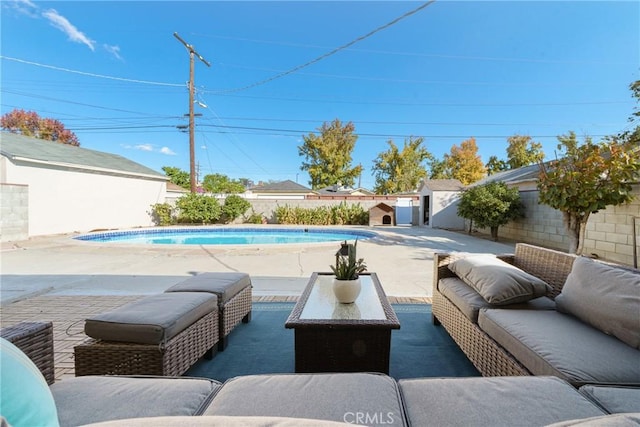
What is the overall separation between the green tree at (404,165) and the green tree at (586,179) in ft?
69.3

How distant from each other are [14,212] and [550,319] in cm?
1311

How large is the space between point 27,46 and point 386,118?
19.9m

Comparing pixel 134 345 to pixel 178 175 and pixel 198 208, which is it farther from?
pixel 178 175

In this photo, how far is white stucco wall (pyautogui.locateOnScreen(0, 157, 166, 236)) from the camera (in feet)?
33.0

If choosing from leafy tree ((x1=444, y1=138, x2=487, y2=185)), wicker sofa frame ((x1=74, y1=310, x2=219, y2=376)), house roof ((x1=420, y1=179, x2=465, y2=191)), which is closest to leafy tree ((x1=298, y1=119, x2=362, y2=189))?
leafy tree ((x1=444, y1=138, x2=487, y2=185))

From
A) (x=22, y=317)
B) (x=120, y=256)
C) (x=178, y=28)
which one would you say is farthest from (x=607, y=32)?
(x=178, y=28)

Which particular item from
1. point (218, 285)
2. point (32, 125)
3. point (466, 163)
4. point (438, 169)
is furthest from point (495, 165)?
point (32, 125)

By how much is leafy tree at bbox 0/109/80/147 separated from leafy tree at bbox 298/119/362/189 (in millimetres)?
19520

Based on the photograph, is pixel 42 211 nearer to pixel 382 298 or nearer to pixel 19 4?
pixel 19 4

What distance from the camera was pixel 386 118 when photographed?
74.0 ft

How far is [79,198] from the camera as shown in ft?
38.1

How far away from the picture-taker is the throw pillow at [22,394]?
769mm

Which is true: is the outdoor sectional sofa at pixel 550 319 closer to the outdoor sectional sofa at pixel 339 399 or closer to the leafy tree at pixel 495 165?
the outdoor sectional sofa at pixel 339 399

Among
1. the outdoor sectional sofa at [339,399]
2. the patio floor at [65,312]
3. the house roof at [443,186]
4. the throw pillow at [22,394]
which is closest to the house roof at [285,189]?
the house roof at [443,186]
